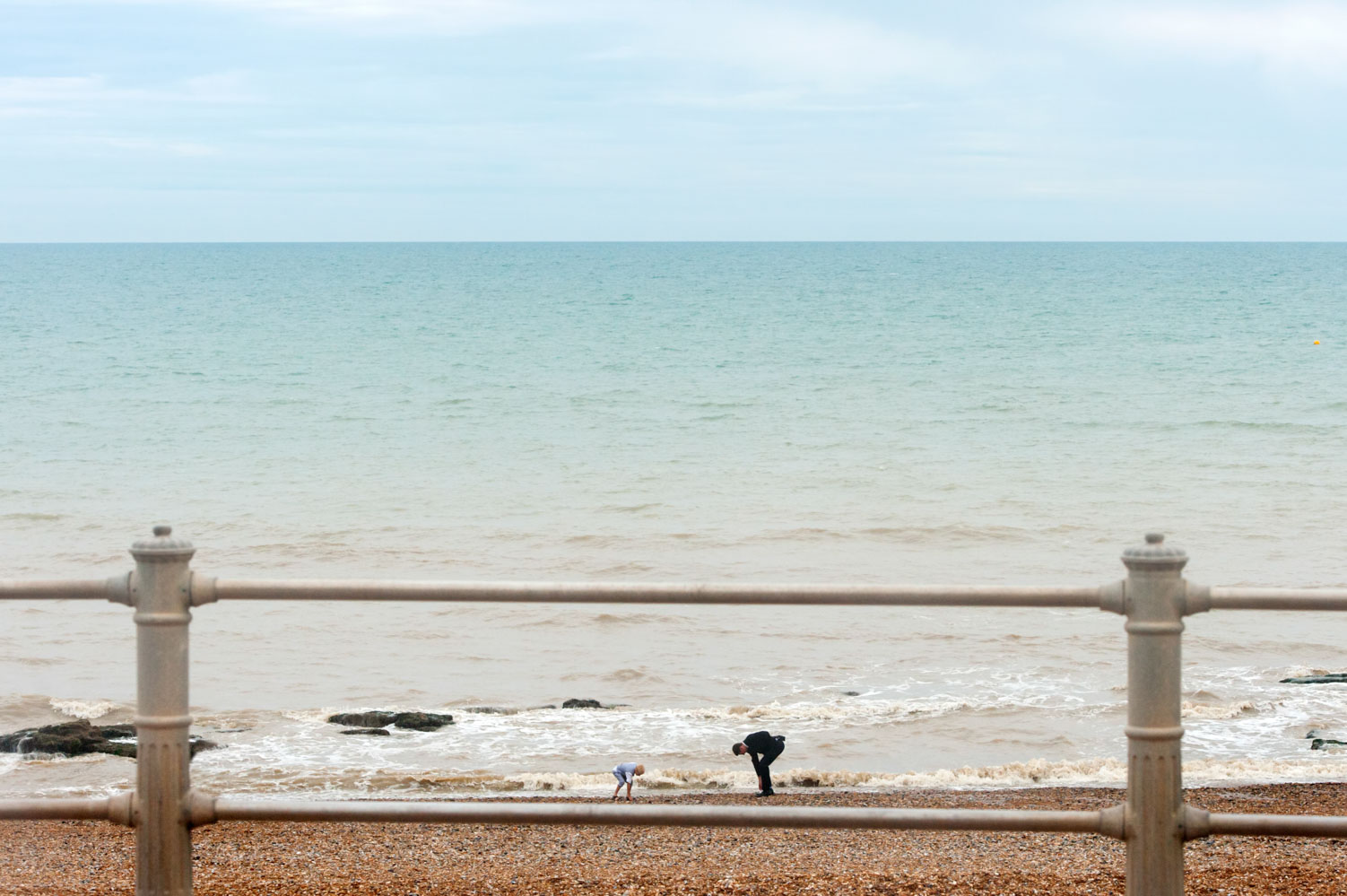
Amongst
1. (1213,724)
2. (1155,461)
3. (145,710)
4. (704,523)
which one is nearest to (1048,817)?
(145,710)

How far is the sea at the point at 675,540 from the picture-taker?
10.8 metres

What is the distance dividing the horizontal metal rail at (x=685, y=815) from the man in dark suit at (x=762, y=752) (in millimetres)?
6174

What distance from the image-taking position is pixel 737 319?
3012 inches

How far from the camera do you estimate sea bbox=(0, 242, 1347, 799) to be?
10.8 m

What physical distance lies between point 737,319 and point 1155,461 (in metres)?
49.3

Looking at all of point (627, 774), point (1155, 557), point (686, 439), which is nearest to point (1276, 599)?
point (1155, 557)

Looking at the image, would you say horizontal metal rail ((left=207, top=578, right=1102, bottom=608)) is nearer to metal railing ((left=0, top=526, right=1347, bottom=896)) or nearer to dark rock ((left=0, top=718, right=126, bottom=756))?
metal railing ((left=0, top=526, right=1347, bottom=896))

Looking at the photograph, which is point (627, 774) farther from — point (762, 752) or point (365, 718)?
point (365, 718)

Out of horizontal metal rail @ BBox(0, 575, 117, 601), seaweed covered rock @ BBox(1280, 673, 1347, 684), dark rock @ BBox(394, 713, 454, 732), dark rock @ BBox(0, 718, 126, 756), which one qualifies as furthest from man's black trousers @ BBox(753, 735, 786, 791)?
horizontal metal rail @ BBox(0, 575, 117, 601)

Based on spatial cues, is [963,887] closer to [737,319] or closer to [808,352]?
[808,352]

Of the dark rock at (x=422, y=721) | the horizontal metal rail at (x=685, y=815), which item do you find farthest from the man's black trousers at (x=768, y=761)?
the horizontal metal rail at (x=685, y=815)

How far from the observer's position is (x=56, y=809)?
357cm

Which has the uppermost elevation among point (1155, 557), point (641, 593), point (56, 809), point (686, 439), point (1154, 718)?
point (1155, 557)

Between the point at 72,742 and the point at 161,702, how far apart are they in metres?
8.10
